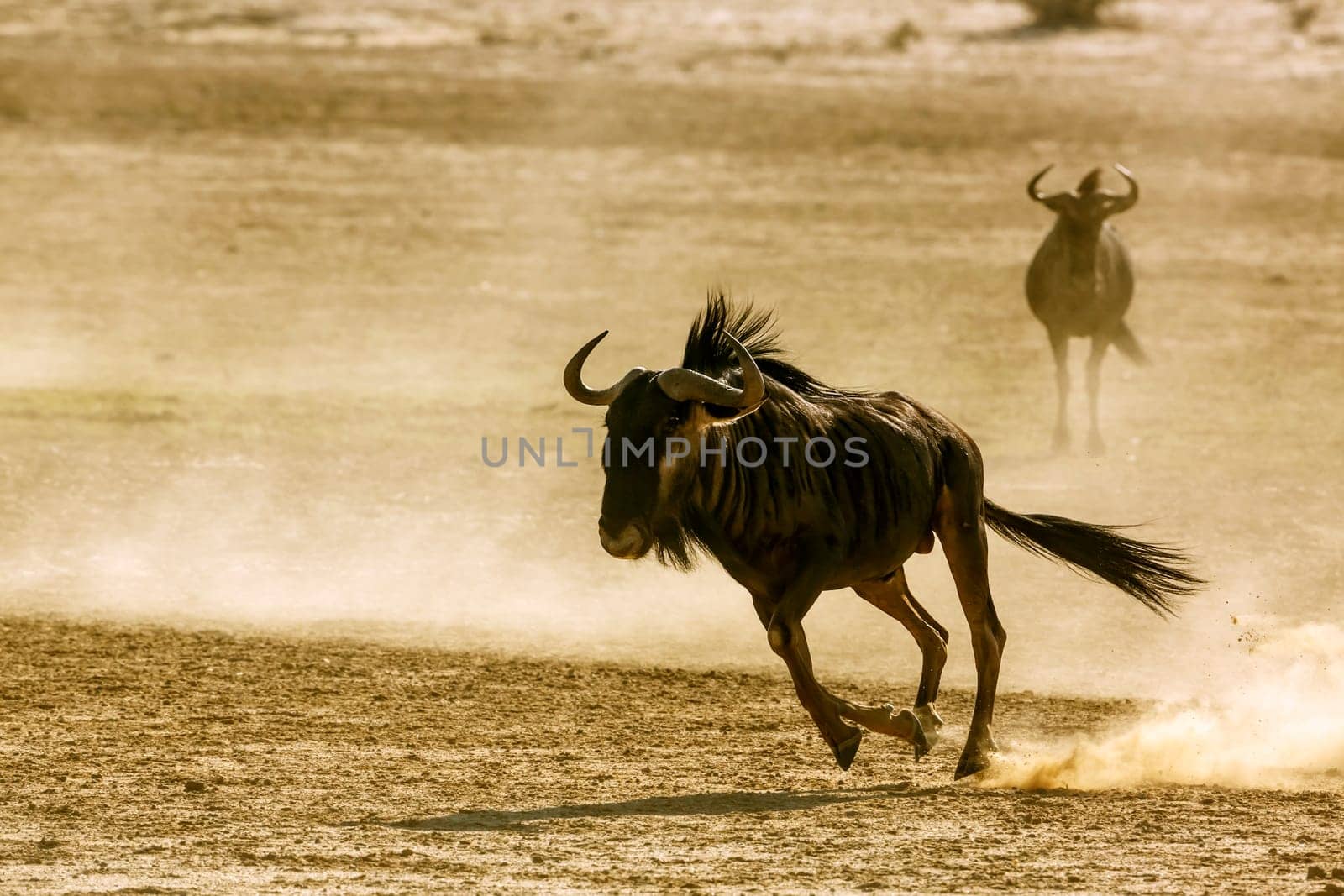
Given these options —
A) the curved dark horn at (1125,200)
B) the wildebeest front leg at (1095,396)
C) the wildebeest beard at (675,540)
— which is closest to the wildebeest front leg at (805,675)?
the wildebeest beard at (675,540)

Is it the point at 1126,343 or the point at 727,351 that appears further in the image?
the point at 1126,343

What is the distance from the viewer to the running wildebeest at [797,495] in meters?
6.98

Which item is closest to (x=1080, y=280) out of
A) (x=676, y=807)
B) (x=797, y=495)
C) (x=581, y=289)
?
(x=581, y=289)

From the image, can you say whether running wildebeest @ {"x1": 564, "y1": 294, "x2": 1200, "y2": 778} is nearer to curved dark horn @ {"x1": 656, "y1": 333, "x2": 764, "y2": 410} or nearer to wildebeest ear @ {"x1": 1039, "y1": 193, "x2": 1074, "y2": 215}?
curved dark horn @ {"x1": 656, "y1": 333, "x2": 764, "y2": 410}

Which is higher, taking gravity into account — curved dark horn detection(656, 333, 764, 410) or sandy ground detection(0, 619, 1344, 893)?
curved dark horn detection(656, 333, 764, 410)

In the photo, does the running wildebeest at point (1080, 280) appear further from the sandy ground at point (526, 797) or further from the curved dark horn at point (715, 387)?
the curved dark horn at point (715, 387)

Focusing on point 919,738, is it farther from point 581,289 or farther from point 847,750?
point 581,289

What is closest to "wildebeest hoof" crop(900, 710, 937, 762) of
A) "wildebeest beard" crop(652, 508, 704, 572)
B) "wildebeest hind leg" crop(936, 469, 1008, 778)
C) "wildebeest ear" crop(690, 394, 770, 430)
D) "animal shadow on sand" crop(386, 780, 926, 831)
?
"animal shadow on sand" crop(386, 780, 926, 831)

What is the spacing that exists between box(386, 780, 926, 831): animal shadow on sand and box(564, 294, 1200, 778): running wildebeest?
21 centimetres

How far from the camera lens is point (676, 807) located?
7.08 meters

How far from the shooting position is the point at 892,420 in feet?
25.4

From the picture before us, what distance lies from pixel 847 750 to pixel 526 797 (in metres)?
1.12

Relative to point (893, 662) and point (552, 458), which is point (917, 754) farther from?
point (552, 458)

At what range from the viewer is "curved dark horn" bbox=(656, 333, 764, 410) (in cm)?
695
